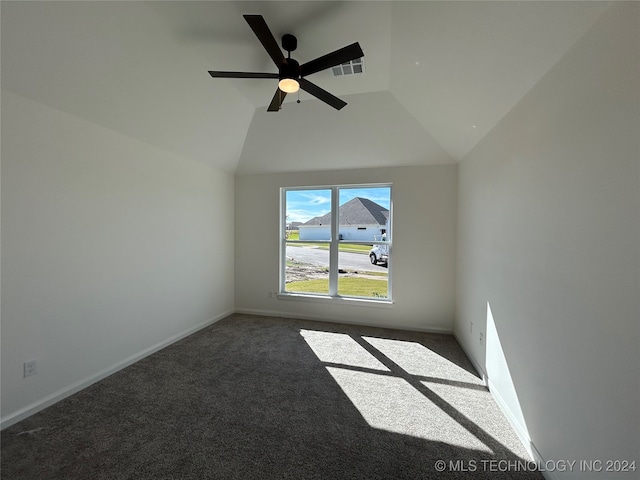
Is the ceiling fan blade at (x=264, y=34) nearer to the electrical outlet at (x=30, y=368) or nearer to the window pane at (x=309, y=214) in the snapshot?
the window pane at (x=309, y=214)

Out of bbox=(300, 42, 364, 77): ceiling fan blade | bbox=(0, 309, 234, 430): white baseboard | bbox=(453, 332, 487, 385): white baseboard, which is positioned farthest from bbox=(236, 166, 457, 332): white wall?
bbox=(300, 42, 364, 77): ceiling fan blade

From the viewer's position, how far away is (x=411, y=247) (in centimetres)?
382

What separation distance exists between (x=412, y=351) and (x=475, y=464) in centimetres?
153

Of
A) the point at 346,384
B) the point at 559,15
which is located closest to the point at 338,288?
the point at 346,384

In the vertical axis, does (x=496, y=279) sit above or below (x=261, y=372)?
above

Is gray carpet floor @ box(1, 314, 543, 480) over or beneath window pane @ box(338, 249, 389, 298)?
beneath

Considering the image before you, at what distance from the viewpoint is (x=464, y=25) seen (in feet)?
5.18

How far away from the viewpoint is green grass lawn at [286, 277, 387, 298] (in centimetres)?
411

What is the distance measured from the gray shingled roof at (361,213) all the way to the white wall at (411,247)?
0.30 meters

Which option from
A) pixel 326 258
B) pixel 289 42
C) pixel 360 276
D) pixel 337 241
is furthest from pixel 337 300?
pixel 289 42

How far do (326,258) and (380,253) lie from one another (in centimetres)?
92

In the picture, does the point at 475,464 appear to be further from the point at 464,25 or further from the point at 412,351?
the point at 464,25

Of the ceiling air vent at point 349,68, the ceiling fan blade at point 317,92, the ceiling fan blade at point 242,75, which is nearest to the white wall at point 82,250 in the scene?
the ceiling fan blade at point 242,75

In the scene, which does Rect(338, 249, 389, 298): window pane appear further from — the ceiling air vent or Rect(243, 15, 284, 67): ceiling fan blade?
Rect(243, 15, 284, 67): ceiling fan blade
